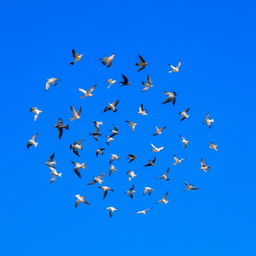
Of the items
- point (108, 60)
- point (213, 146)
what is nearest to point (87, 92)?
point (108, 60)

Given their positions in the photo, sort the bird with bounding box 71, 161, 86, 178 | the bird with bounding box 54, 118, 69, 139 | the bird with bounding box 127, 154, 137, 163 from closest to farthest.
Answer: the bird with bounding box 54, 118, 69, 139 → the bird with bounding box 71, 161, 86, 178 → the bird with bounding box 127, 154, 137, 163

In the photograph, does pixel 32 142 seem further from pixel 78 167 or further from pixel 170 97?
pixel 170 97

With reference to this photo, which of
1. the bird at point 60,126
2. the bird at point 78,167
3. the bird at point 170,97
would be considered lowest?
the bird at point 78,167

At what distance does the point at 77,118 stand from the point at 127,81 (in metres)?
4.22

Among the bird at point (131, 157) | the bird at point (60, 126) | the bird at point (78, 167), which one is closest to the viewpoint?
the bird at point (60, 126)

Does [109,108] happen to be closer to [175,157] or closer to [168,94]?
[168,94]

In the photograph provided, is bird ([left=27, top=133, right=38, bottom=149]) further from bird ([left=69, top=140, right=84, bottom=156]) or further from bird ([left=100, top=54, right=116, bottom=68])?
bird ([left=100, top=54, right=116, bottom=68])

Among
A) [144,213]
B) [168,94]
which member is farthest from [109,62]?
[144,213]

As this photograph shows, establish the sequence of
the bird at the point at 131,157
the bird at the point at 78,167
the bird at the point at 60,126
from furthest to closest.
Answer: the bird at the point at 131,157 → the bird at the point at 78,167 → the bird at the point at 60,126

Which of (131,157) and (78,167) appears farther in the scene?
(131,157)

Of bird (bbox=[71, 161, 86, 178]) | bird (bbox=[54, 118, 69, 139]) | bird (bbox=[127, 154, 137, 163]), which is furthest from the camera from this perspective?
bird (bbox=[127, 154, 137, 163])

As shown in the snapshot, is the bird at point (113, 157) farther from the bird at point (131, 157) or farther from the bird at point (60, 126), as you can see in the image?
the bird at point (60, 126)

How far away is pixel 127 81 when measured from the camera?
146 feet

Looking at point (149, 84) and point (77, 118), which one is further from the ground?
point (149, 84)
